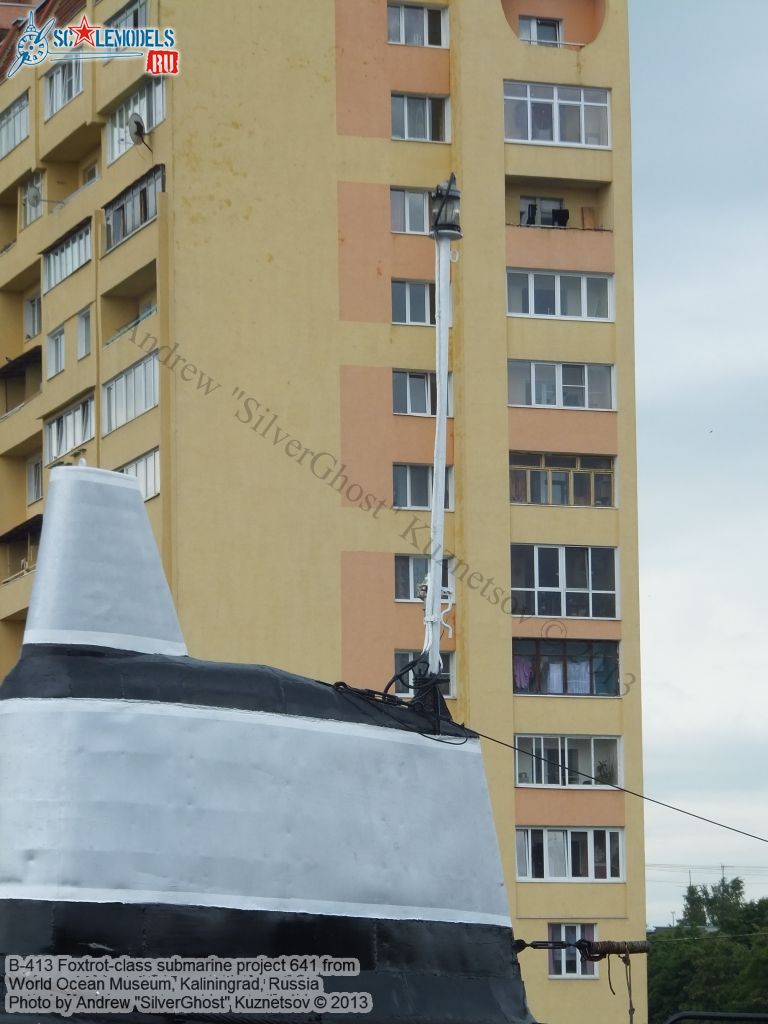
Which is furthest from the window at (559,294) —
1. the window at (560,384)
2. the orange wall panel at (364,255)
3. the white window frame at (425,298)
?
the orange wall panel at (364,255)

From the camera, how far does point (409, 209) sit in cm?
6228

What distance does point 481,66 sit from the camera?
206 ft

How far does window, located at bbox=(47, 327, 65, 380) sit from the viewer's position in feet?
217

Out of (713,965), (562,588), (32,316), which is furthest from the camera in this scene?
(713,965)

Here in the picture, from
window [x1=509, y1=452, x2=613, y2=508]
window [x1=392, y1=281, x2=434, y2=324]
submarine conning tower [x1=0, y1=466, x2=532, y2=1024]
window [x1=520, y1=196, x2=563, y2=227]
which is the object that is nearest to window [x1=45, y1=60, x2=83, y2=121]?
window [x1=392, y1=281, x2=434, y2=324]

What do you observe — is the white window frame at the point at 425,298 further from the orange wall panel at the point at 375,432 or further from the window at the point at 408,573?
the window at the point at 408,573

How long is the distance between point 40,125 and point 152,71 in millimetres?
9171

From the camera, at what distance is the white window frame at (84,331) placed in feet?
211

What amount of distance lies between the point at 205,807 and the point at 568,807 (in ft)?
149

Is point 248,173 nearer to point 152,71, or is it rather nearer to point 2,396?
point 152,71

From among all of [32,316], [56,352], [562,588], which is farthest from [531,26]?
[32,316]

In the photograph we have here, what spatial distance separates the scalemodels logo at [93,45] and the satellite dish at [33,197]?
4.34 m

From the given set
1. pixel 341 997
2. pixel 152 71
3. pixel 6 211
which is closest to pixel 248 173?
pixel 152 71

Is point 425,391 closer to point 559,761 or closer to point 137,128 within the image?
point 137,128
